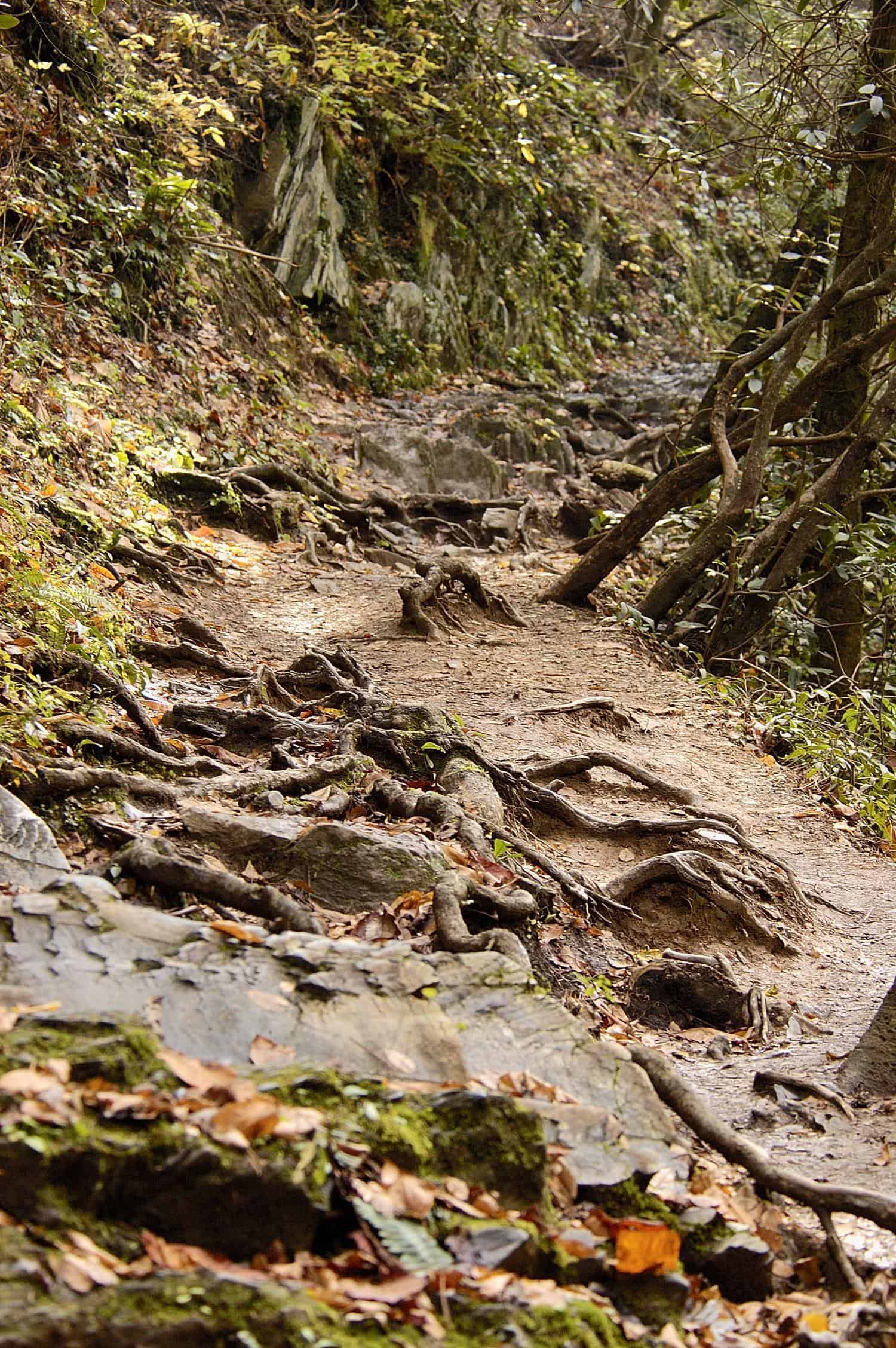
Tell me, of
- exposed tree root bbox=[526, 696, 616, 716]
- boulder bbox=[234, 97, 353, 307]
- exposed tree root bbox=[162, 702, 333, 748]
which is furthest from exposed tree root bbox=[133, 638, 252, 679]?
boulder bbox=[234, 97, 353, 307]

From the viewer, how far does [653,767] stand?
22.2ft

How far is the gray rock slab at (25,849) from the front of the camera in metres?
2.96

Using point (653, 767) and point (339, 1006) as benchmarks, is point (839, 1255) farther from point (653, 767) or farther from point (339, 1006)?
point (653, 767)

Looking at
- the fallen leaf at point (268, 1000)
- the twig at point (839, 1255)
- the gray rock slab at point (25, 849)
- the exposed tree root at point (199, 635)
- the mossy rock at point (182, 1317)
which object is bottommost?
the exposed tree root at point (199, 635)

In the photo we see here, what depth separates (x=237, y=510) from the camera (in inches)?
391

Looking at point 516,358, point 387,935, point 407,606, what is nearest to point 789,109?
point 407,606

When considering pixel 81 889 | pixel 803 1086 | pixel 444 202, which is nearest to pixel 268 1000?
pixel 81 889

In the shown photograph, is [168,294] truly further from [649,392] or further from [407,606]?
[649,392]

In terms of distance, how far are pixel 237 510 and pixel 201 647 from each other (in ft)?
11.5

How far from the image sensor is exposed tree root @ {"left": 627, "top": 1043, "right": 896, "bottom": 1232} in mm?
2553

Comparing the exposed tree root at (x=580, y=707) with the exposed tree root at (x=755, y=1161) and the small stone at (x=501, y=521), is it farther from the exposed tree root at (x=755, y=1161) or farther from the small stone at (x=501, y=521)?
the small stone at (x=501, y=521)

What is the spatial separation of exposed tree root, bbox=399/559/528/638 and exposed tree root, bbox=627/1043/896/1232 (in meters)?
5.64

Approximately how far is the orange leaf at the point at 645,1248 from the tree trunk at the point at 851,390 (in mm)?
7378

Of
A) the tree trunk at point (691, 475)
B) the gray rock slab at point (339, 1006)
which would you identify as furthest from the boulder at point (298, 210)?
the gray rock slab at point (339, 1006)
